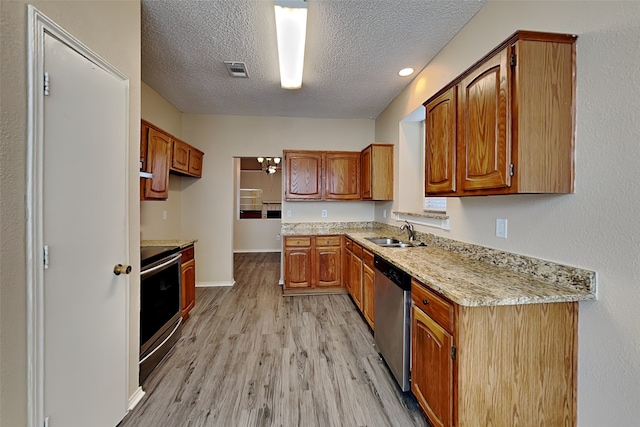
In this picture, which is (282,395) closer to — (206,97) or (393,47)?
(393,47)

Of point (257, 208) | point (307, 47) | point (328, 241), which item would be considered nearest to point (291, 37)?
point (307, 47)

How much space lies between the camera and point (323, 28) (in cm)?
224

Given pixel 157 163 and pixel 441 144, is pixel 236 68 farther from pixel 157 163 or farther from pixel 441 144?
pixel 441 144

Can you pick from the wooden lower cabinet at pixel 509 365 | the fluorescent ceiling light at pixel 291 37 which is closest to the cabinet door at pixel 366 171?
the fluorescent ceiling light at pixel 291 37

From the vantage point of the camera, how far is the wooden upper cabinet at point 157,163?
2779 mm

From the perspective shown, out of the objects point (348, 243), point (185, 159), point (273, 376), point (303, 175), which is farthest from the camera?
point (303, 175)

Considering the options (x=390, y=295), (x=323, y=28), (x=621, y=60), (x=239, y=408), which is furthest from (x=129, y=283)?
(x=621, y=60)

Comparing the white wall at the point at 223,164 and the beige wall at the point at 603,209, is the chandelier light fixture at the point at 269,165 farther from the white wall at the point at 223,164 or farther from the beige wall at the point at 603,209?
the beige wall at the point at 603,209

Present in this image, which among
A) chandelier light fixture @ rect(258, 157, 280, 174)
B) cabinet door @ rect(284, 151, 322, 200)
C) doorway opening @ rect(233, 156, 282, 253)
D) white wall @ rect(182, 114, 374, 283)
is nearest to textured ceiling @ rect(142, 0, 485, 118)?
white wall @ rect(182, 114, 374, 283)

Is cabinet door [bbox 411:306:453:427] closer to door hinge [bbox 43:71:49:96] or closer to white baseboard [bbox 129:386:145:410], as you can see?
white baseboard [bbox 129:386:145:410]

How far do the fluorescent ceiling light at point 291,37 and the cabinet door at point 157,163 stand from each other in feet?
4.80

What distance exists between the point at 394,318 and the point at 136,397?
1.86 meters

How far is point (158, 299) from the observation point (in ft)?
7.66

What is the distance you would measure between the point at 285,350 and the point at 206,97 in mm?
3259
